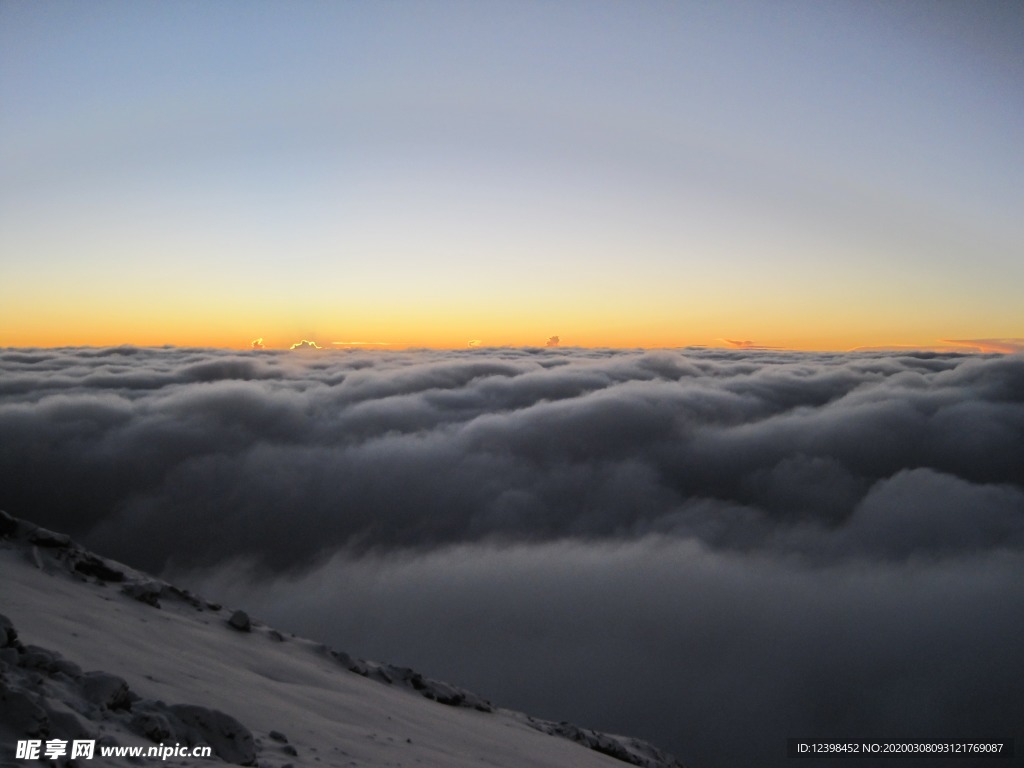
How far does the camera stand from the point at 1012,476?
9825cm

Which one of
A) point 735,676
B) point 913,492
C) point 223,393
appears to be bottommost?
point 735,676

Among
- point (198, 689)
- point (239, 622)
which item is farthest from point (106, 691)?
point (239, 622)

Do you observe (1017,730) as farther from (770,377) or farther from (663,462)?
(770,377)

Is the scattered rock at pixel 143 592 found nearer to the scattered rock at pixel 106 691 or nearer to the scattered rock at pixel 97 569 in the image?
the scattered rock at pixel 97 569

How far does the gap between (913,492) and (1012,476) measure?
20.8 metres

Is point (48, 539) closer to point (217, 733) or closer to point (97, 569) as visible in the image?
point (97, 569)

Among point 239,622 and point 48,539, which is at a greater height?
point 48,539

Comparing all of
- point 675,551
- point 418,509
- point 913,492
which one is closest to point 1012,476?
point 913,492

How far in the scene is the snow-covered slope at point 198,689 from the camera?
698 centimetres

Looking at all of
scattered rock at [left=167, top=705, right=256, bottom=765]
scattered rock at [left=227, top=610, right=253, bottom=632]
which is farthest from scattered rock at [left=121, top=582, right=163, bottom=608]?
scattered rock at [left=167, top=705, right=256, bottom=765]

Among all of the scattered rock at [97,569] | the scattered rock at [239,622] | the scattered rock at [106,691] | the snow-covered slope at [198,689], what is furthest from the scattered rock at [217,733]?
the scattered rock at [97,569]

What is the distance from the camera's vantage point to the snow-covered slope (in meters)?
6.98

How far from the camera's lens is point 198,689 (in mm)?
9656

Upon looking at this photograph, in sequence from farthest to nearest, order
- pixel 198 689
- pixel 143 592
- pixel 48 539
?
pixel 48 539 → pixel 143 592 → pixel 198 689
